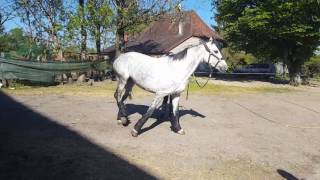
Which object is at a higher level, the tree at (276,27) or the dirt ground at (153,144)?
the tree at (276,27)

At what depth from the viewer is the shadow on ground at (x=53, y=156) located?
6535mm

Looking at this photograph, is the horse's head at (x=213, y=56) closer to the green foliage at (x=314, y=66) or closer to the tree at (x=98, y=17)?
the tree at (x=98, y=17)

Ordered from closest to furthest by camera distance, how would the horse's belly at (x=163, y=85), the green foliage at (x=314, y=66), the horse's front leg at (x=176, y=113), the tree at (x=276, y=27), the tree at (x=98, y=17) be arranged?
the horse's belly at (x=163, y=85), the horse's front leg at (x=176, y=113), the tree at (x=98, y=17), the tree at (x=276, y=27), the green foliage at (x=314, y=66)

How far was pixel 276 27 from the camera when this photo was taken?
98.5 ft

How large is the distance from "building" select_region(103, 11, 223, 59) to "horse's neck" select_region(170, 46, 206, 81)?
115ft

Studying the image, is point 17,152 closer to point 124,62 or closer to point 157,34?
point 124,62

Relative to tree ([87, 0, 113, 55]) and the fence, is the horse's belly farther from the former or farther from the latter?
tree ([87, 0, 113, 55])

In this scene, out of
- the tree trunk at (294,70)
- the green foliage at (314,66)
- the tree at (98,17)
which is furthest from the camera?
the green foliage at (314,66)

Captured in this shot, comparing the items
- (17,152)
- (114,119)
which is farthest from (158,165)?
(114,119)

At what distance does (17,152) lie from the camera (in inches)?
298

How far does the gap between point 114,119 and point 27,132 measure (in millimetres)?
2711

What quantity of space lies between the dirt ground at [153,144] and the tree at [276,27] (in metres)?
16.6

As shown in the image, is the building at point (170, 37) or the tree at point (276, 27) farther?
the building at point (170, 37)

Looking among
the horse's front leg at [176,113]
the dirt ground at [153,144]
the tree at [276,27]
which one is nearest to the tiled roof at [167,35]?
the tree at [276,27]
